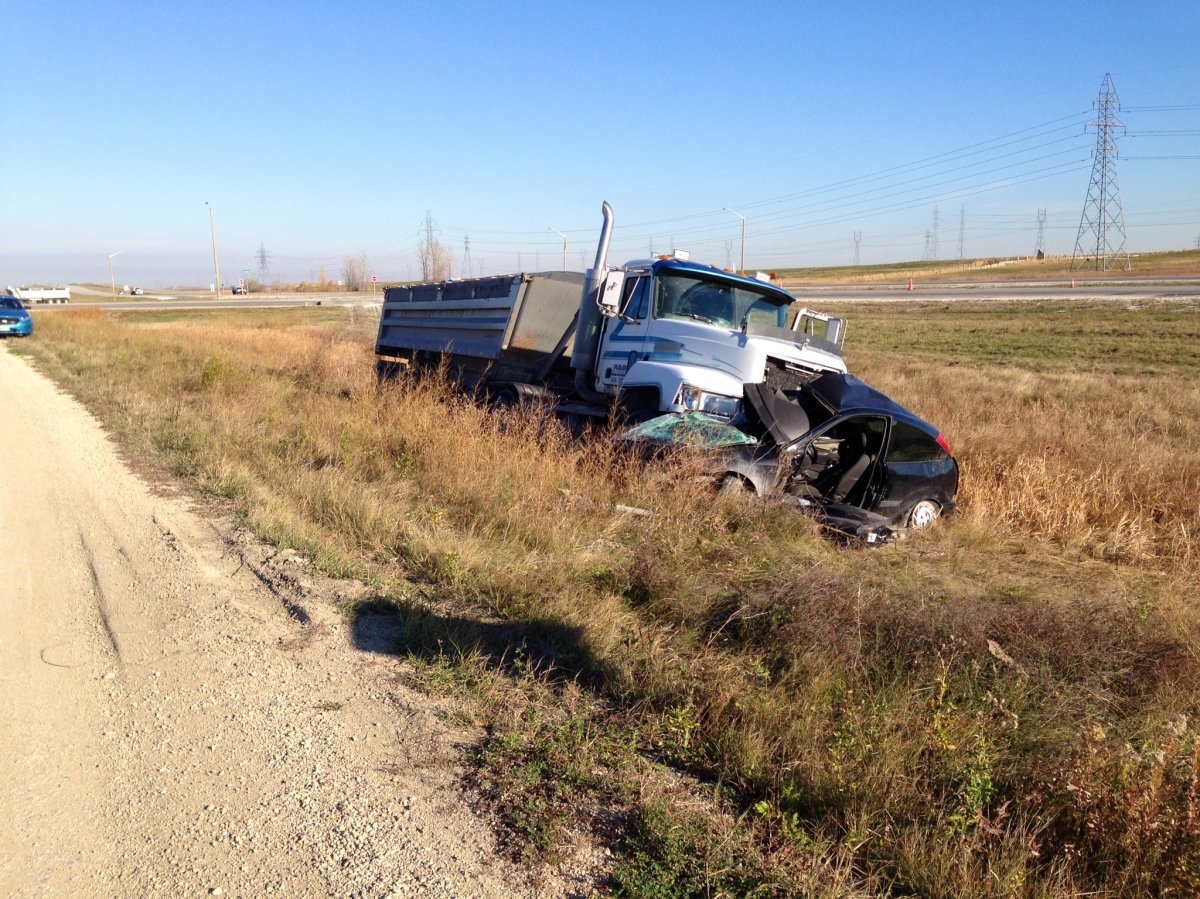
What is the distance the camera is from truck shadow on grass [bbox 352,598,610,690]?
4789 millimetres

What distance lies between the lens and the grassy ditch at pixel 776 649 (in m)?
3.33

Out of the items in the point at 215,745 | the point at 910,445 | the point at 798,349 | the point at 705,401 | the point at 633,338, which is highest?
the point at 633,338

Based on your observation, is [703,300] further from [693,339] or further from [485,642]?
[485,642]

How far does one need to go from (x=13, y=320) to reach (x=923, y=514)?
33114mm

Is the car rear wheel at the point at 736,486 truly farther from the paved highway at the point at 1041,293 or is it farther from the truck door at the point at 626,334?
the paved highway at the point at 1041,293

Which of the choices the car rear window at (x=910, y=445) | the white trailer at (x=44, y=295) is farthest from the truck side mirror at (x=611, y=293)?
the white trailer at (x=44, y=295)

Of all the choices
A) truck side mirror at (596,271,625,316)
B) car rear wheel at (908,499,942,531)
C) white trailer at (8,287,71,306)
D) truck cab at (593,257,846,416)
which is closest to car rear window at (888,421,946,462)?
car rear wheel at (908,499,942,531)

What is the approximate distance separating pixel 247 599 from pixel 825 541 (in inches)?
180

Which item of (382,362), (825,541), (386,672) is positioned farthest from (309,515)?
(382,362)

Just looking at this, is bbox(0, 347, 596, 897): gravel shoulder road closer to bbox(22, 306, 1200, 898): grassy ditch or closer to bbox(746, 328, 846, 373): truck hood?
bbox(22, 306, 1200, 898): grassy ditch

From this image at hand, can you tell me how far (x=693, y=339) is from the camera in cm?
976

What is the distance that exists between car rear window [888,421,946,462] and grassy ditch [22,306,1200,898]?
718 millimetres

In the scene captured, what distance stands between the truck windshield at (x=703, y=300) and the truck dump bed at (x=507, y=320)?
6.20ft

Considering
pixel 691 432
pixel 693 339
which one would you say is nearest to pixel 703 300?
pixel 693 339
